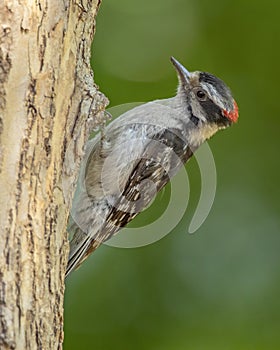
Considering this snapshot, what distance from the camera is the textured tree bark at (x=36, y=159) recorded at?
3297mm

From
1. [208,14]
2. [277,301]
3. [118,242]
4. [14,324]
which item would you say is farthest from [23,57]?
[277,301]

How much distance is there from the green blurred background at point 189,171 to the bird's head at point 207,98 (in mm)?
872

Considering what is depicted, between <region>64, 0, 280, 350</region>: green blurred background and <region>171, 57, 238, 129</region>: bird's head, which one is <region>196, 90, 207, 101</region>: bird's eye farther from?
<region>64, 0, 280, 350</region>: green blurred background

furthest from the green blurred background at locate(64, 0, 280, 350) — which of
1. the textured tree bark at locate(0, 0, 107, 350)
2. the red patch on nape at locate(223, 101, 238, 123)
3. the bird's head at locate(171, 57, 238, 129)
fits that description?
the textured tree bark at locate(0, 0, 107, 350)

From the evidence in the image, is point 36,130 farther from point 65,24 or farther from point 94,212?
point 94,212

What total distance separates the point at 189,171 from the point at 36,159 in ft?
12.2

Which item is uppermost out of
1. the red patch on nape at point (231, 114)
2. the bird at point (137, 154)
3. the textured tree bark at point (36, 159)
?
the red patch on nape at point (231, 114)

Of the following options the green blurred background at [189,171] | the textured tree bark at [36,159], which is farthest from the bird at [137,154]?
the textured tree bark at [36,159]

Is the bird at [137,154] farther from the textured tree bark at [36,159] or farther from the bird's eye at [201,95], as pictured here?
the textured tree bark at [36,159]

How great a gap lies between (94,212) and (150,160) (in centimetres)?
55

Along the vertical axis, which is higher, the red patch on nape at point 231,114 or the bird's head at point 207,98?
the bird's head at point 207,98

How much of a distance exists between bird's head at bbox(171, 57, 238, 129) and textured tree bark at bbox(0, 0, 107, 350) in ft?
6.84

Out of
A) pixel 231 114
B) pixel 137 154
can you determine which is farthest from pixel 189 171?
pixel 137 154

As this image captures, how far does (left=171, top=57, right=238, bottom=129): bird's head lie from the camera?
578 centimetres
